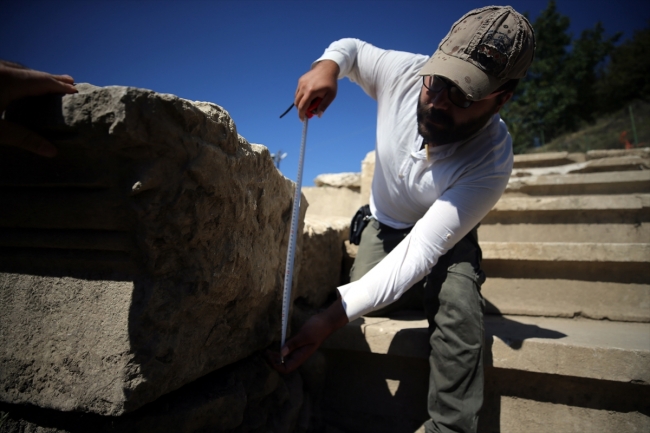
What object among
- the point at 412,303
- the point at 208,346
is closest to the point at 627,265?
the point at 412,303

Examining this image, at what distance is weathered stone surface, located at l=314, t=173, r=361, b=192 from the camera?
4293mm

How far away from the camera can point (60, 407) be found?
917mm

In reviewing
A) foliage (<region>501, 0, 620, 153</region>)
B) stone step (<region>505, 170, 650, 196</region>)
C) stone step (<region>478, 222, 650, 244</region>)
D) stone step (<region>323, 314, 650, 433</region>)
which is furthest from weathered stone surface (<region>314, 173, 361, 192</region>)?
foliage (<region>501, 0, 620, 153</region>)

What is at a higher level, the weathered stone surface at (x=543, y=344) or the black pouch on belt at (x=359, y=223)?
the black pouch on belt at (x=359, y=223)

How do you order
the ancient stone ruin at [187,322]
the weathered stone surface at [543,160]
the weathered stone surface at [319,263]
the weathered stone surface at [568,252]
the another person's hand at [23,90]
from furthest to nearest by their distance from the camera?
the weathered stone surface at [543,160]
the weathered stone surface at [568,252]
the weathered stone surface at [319,263]
the ancient stone ruin at [187,322]
the another person's hand at [23,90]

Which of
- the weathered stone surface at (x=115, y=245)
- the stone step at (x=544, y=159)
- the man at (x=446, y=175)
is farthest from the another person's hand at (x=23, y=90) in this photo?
the stone step at (x=544, y=159)

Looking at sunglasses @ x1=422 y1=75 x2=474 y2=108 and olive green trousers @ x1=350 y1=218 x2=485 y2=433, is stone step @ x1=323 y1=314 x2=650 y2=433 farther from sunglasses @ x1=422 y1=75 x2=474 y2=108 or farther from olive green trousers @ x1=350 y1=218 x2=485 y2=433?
sunglasses @ x1=422 y1=75 x2=474 y2=108

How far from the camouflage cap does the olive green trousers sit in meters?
0.62

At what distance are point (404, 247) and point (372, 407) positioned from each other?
2.45 feet

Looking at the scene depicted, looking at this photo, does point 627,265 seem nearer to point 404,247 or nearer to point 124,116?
point 404,247

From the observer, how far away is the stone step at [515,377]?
4.54ft

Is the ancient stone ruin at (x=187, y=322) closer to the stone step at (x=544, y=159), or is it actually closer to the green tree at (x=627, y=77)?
the stone step at (x=544, y=159)

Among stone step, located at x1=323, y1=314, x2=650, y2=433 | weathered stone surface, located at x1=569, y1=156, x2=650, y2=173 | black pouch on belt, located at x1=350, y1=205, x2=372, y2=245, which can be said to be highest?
weathered stone surface, located at x1=569, y1=156, x2=650, y2=173

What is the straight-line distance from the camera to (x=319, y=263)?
6.27 ft
